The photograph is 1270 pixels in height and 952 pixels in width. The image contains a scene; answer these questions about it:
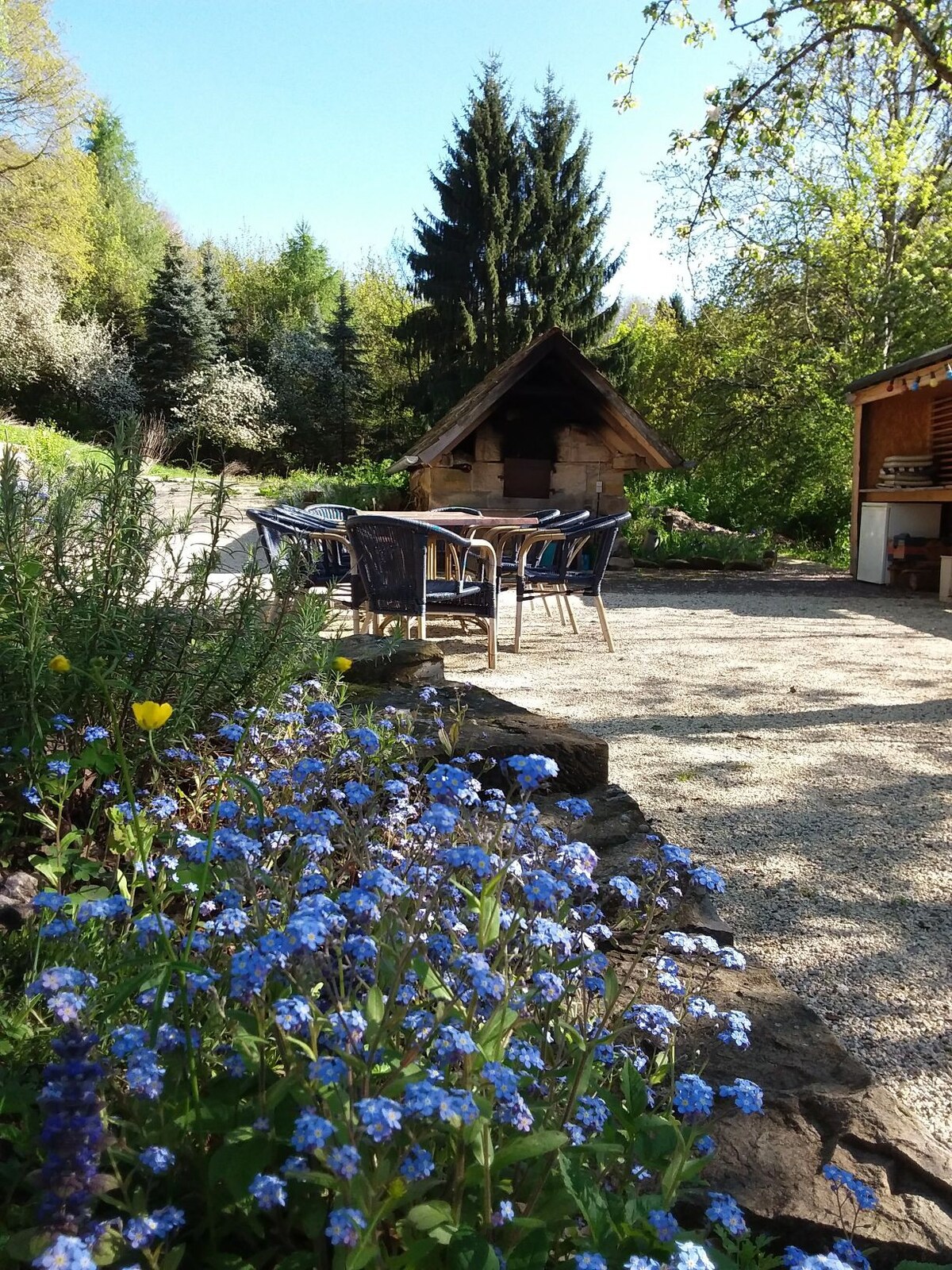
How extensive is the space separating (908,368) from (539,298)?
17.1 m

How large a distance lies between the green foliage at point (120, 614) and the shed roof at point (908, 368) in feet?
31.5

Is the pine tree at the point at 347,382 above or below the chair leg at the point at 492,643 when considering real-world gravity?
above

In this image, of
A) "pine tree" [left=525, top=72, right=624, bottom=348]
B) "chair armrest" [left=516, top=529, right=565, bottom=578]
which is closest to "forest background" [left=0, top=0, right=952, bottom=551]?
"pine tree" [left=525, top=72, right=624, bottom=348]

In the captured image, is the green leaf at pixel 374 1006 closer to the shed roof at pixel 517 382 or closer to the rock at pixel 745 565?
the shed roof at pixel 517 382

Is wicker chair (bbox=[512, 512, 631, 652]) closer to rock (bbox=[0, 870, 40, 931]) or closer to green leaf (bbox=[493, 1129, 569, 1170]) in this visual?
rock (bbox=[0, 870, 40, 931])

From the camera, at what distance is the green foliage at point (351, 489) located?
18.8 meters

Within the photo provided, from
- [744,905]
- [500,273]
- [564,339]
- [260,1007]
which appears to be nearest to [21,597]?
[260,1007]

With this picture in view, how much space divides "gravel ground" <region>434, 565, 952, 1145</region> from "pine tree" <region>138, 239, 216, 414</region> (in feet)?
87.8

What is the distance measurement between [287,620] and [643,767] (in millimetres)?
1865

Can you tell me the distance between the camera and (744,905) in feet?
8.48

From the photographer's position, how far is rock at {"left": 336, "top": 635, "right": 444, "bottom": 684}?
3.86m

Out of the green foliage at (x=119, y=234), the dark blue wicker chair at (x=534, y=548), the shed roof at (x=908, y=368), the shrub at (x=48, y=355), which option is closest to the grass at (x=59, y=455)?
the dark blue wicker chair at (x=534, y=548)

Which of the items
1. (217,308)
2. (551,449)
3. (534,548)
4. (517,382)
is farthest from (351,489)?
(217,308)

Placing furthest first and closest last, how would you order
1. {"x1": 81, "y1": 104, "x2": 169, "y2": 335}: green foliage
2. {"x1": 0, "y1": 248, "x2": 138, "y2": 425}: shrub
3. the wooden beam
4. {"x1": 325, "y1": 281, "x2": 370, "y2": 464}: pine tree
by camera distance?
1. {"x1": 81, "y1": 104, "x2": 169, "y2": 335}: green foliage
2. {"x1": 325, "y1": 281, "x2": 370, "y2": 464}: pine tree
3. {"x1": 0, "y1": 248, "x2": 138, "y2": 425}: shrub
4. the wooden beam
